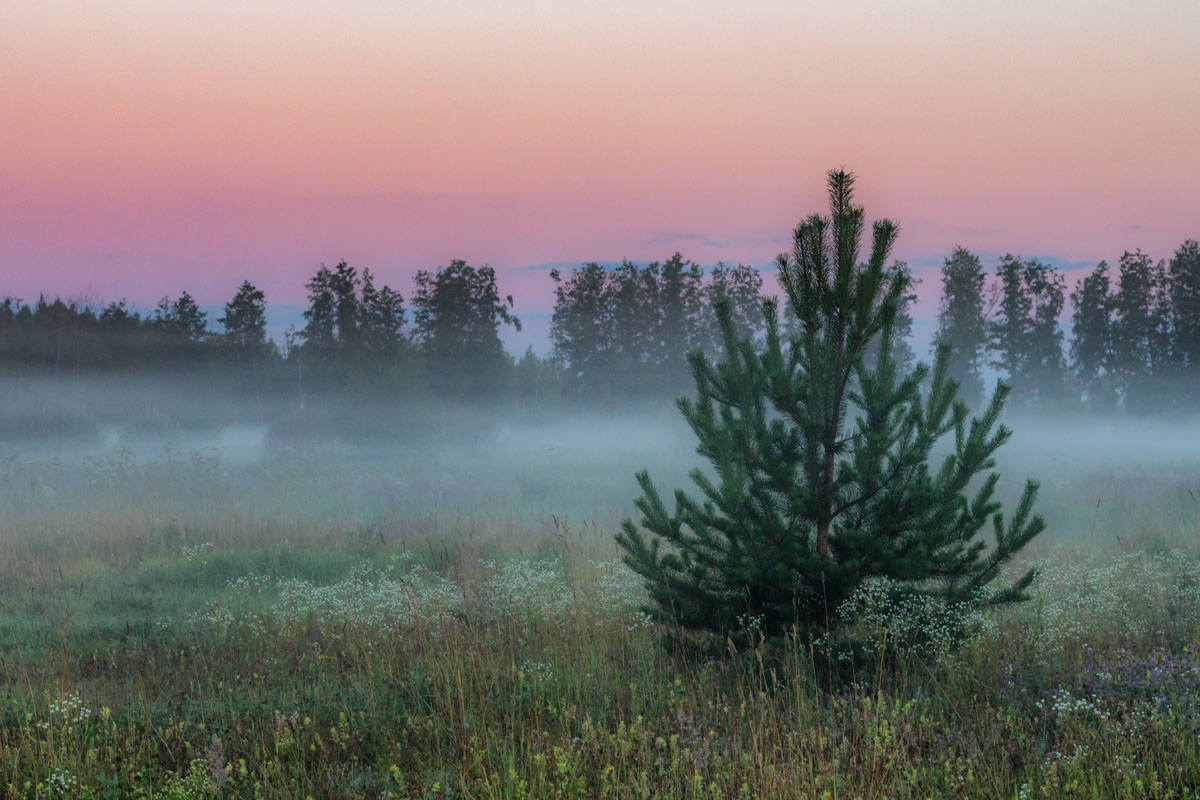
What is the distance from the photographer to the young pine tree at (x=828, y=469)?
5176 mm

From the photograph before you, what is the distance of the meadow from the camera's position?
3.81 m

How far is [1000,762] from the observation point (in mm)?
3979

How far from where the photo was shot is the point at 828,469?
5.36m

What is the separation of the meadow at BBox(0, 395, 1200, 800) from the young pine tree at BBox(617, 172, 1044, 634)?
337mm

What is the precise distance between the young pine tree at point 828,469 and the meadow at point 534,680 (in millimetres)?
337

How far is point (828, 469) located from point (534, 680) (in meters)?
2.34

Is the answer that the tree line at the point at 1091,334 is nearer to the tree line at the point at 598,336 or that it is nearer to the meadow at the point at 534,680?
the tree line at the point at 598,336

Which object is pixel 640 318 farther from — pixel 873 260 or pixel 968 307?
pixel 873 260

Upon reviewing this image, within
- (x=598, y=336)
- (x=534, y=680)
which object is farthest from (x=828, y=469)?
(x=598, y=336)

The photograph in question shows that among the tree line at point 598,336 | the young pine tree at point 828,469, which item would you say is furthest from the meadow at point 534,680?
the tree line at point 598,336

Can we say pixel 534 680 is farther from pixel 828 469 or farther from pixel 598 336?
pixel 598 336

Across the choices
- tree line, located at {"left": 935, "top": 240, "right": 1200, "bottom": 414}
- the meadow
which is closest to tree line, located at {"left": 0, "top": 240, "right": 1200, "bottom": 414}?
tree line, located at {"left": 935, "top": 240, "right": 1200, "bottom": 414}

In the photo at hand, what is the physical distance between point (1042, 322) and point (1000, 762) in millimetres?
50773

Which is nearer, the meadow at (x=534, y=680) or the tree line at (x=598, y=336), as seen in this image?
the meadow at (x=534, y=680)
